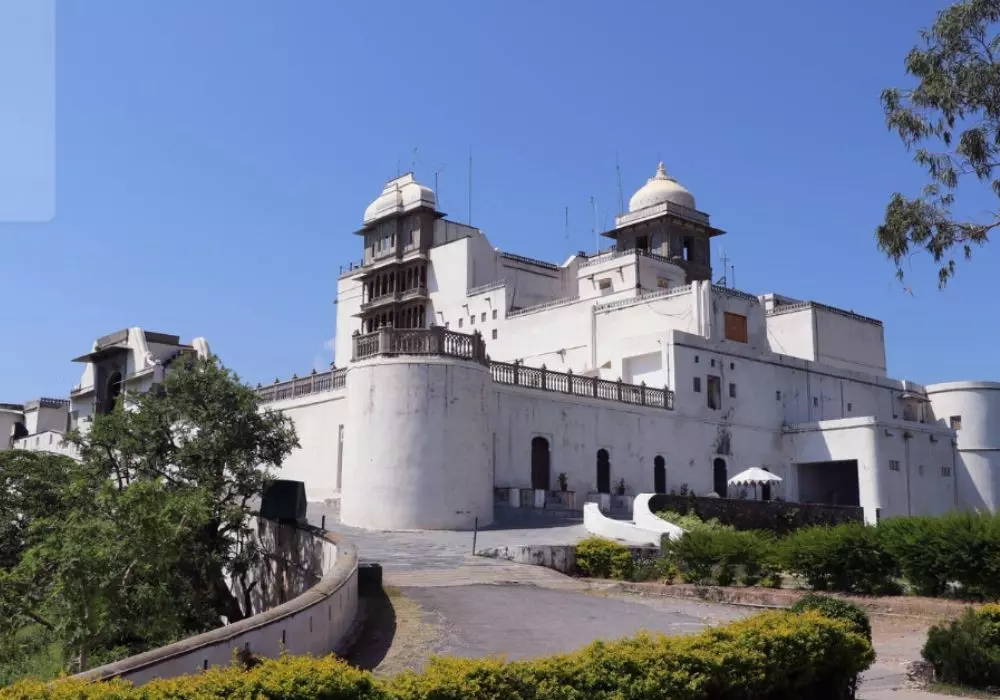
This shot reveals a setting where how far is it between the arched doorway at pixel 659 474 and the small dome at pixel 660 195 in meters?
22.7

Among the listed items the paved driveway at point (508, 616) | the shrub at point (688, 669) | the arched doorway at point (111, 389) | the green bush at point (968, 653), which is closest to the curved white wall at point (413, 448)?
the paved driveway at point (508, 616)

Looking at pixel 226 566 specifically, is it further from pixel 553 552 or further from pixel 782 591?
pixel 782 591

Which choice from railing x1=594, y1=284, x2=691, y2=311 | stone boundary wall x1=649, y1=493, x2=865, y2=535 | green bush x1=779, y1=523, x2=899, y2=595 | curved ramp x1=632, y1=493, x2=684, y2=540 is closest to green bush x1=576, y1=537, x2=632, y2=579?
curved ramp x1=632, y1=493, x2=684, y2=540

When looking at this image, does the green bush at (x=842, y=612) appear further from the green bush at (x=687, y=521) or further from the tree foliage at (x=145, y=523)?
the green bush at (x=687, y=521)

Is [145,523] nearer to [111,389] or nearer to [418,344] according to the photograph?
[418,344]

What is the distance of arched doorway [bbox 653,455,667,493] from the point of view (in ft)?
127

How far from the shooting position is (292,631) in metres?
11.6

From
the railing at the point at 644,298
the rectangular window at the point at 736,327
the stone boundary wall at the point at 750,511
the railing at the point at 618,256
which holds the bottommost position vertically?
the stone boundary wall at the point at 750,511

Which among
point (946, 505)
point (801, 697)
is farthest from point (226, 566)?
point (946, 505)

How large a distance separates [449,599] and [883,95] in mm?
13674

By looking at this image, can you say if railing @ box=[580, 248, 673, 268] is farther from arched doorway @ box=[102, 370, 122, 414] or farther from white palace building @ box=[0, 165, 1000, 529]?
arched doorway @ box=[102, 370, 122, 414]

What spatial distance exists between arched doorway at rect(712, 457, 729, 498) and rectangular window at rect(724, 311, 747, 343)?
605 cm

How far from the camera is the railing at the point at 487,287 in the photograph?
5047 cm

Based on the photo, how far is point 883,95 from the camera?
69.3 feet
